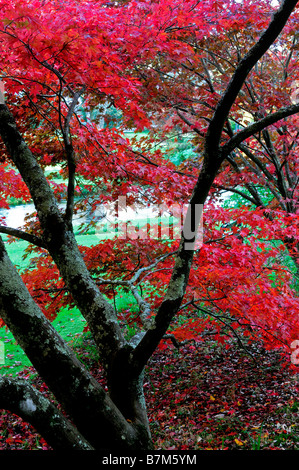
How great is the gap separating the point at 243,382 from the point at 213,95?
14.6 feet

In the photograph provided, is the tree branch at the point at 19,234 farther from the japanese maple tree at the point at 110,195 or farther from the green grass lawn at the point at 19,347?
the green grass lawn at the point at 19,347

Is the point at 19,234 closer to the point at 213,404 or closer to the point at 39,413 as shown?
the point at 39,413

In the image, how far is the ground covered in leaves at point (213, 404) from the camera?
11.5 ft

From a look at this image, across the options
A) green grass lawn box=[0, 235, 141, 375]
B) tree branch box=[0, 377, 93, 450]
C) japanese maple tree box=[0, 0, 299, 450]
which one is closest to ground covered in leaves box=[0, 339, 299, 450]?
japanese maple tree box=[0, 0, 299, 450]

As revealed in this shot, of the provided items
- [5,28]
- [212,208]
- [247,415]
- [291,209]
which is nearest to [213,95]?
[212,208]

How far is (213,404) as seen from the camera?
4543 mm

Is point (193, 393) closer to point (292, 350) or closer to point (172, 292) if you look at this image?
point (292, 350)

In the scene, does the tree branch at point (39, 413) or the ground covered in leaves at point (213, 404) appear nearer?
the tree branch at point (39, 413)

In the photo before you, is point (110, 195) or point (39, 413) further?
point (110, 195)

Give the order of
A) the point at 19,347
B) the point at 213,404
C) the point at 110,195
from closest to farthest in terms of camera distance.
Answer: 1. the point at 213,404
2. the point at 110,195
3. the point at 19,347

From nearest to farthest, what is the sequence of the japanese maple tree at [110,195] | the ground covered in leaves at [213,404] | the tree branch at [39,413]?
the tree branch at [39,413], the japanese maple tree at [110,195], the ground covered in leaves at [213,404]

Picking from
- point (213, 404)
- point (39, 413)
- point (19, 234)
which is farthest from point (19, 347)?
point (39, 413)

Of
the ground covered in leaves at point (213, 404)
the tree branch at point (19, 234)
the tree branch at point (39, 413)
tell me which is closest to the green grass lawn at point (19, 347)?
the ground covered in leaves at point (213, 404)

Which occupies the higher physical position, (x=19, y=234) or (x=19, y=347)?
(x=19, y=234)
